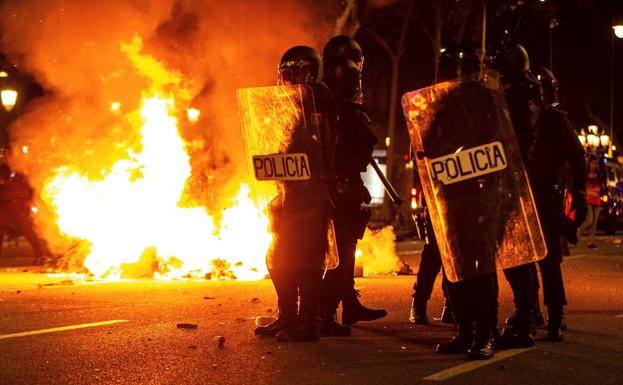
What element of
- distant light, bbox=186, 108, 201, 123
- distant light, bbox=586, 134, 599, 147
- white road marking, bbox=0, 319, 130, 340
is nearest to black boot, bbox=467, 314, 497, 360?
white road marking, bbox=0, 319, 130, 340

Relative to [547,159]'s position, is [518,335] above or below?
below

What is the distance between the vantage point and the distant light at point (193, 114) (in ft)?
43.0

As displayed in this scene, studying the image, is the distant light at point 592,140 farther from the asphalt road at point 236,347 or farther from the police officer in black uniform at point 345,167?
the police officer in black uniform at point 345,167

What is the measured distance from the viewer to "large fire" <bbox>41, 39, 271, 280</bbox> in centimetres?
1205

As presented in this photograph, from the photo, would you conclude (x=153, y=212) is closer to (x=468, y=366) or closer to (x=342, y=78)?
(x=342, y=78)

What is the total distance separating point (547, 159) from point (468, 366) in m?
1.87

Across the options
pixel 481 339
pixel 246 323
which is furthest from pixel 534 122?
pixel 246 323

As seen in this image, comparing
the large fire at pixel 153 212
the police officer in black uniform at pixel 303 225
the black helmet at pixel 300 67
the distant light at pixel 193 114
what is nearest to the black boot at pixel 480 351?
the police officer in black uniform at pixel 303 225

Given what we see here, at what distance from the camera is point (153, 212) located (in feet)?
40.8

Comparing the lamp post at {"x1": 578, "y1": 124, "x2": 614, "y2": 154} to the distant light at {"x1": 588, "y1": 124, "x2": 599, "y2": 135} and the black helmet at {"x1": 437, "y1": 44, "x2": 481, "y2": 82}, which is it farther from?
the black helmet at {"x1": 437, "y1": 44, "x2": 481, "y2": 82}

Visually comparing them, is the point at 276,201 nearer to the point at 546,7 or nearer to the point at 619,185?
the point at 546,7

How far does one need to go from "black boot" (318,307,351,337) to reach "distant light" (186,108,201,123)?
6.65 meters

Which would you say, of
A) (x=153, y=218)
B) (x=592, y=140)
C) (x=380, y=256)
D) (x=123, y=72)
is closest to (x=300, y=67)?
(x=380, y=256)

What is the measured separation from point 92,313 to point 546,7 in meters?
23.7
